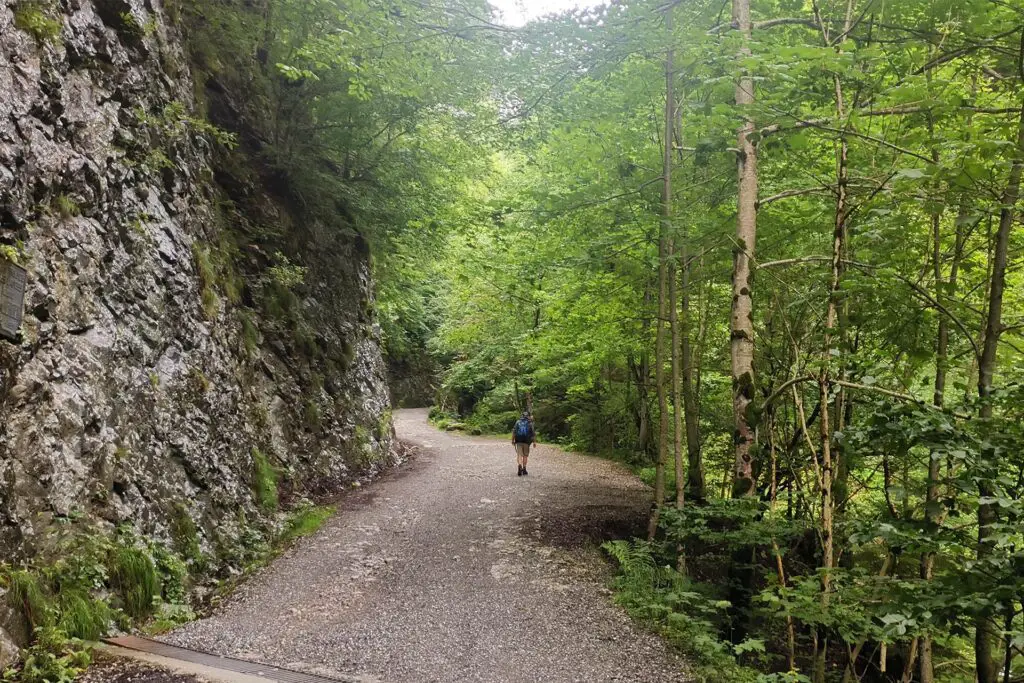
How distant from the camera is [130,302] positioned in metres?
7.06

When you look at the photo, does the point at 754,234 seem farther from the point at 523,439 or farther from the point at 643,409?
the point at 643,409

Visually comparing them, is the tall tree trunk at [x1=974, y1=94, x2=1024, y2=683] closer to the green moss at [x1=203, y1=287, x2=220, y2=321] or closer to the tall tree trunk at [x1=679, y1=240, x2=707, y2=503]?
the tall tree trunk at [x1=679, y1=240, x2=707, y2=503]

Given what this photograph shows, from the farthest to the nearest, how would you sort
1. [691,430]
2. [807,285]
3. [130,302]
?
[691,430] < [807,285] < [130,302]

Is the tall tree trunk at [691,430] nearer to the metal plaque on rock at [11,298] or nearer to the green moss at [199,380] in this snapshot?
the green moss at [199,380]

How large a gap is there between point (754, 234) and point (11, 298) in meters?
7.53

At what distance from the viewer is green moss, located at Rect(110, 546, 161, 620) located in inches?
225

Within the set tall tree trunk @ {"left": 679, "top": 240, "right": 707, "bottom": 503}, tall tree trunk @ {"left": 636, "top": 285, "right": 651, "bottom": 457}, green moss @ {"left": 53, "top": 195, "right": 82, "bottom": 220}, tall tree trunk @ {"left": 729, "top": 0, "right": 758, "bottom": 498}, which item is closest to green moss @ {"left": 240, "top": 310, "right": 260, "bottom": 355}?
green moss @ {"left": 53, "top": 195, "right": 82, "bottom": 220}

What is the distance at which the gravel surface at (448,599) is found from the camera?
5668mm

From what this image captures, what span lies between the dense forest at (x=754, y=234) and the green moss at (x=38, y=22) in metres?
0.04

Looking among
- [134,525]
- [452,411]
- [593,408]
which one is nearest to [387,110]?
[134,525]

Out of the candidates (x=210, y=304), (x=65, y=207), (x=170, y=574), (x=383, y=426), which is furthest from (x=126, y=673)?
(x=383, y=426)

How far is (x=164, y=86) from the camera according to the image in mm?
8555

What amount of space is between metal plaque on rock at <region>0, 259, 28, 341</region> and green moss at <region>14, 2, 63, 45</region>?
2.50 metres

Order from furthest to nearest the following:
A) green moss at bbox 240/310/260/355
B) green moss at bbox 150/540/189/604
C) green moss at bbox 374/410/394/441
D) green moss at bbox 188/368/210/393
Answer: green moss at bbox 374/410/394/441, green moss at bbox 240/310/260/355, green moss at bbox 188/368/210/393, green moss at bbox 150/540/189/604
